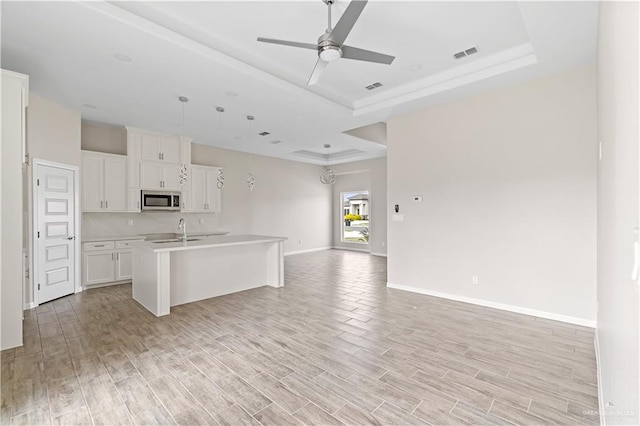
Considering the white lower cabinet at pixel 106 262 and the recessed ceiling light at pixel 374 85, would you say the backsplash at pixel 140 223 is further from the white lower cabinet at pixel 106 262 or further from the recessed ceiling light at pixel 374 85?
the recessed ceiling light at pixel 374 85

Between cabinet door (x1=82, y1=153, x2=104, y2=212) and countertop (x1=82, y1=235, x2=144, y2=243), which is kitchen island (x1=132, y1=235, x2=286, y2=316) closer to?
countertop (x1=82, y1=235, x2=144, y2=243)

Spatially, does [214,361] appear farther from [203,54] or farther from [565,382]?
[203,54]

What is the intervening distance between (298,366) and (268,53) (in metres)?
3.49

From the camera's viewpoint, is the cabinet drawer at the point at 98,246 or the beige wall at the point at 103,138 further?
the beige wall at the point at 103,138

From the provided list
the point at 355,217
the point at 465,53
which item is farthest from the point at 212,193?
the point at 465,53

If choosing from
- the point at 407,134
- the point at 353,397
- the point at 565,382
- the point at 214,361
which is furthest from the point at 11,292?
the point at 407,134

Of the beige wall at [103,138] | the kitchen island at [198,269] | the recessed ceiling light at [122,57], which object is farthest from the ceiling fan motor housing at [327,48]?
the beige wall at [103,138]

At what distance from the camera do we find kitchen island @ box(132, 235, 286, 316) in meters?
3.92

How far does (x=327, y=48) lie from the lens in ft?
8.45

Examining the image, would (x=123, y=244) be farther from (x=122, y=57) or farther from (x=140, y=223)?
(x=122, y=57)

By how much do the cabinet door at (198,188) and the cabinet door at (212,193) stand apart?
0.09 meters

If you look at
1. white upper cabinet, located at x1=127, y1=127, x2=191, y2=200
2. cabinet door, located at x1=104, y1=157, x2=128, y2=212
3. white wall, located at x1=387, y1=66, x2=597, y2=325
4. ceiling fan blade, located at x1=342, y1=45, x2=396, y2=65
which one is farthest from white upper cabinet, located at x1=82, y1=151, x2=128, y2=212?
white wall, located at x1=387, y1=66, x2=597, y2=325

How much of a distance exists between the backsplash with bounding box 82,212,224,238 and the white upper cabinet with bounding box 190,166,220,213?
0.39 m

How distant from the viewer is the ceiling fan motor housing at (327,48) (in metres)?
2.54
